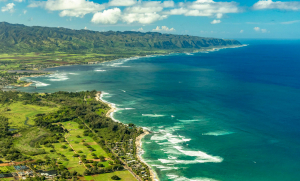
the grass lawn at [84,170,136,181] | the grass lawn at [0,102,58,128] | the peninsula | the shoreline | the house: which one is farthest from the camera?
the grass lawn at [0,102,58,128]

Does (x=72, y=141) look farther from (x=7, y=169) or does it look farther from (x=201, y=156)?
(x=201, y=156)

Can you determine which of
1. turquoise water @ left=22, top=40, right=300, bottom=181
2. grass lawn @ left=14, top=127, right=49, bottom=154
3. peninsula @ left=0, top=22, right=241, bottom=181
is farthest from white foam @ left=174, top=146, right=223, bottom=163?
grass lawn @ left=14, top=127, right=49, bottom=154

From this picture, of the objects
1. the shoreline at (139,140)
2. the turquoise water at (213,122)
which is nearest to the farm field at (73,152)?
the shoreline at (139,140)

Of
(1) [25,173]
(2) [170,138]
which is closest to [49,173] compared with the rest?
(1) [25,173]

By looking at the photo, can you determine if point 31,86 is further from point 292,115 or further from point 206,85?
point 292,115

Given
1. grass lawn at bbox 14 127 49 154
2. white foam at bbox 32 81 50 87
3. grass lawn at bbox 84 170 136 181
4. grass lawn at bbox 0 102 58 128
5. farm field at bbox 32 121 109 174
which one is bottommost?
grass lawn at bbox 84 170 136 181

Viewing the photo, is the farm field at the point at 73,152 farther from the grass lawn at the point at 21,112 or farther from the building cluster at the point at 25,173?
the grass lawn at the point at 21,112

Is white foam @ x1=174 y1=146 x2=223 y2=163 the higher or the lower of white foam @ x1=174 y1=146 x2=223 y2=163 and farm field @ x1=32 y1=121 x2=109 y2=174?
the lower

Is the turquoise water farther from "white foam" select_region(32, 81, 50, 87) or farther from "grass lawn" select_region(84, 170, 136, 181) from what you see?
"grass lawn" select_region(84, 170, 136, 181)
